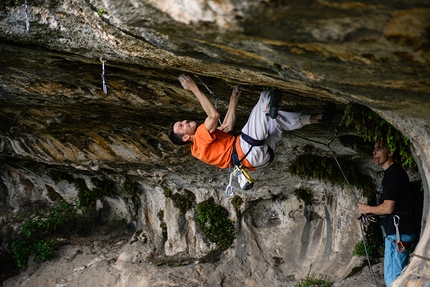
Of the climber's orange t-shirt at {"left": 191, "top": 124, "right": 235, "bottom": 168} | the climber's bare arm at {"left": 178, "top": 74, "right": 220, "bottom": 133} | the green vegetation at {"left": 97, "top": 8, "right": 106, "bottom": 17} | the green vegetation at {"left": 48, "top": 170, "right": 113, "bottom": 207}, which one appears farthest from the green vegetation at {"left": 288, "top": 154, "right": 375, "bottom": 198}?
the green vegetation at {"left": 48, "top": 170, "right": 113, "bottom": 207}

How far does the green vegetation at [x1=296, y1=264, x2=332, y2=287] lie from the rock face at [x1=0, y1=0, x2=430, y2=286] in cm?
20

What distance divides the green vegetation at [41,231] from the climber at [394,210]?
7.64 metres

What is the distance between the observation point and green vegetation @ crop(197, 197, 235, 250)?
9914 millimetres

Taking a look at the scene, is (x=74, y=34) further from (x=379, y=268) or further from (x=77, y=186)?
(x=77, y=186)

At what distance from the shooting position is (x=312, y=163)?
8312 millimetres

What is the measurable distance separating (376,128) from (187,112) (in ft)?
8.84

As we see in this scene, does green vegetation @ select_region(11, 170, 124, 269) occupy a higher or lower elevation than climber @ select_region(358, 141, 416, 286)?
lower

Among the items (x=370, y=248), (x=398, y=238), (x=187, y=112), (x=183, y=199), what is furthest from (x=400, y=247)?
(x=183, y=199)

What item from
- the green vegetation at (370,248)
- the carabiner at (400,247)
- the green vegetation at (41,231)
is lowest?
the green vegetation at (41,231)

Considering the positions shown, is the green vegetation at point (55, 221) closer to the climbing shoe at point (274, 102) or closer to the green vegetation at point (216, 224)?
the green vegetation at point (216, 224)

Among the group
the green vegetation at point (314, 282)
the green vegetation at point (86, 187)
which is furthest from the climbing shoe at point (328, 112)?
the green vegetation at point (86, 187)

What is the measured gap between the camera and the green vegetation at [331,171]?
8.09 metres

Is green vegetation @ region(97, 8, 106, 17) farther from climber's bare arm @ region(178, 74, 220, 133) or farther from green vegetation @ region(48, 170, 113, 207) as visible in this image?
green vegetation @ region(48, 170, 113, 207)

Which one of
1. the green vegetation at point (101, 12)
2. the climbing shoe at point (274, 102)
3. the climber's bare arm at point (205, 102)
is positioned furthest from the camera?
the climber's bare arm at point (205, 102)
